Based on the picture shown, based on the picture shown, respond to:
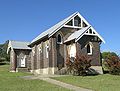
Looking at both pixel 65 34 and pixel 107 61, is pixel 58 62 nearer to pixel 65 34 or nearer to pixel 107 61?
pixel 65 34

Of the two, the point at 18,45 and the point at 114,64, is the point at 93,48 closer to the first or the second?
the point at 114,64

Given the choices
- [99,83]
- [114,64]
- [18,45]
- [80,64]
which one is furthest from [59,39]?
[99,83]

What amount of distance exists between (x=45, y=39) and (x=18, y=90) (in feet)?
72.8

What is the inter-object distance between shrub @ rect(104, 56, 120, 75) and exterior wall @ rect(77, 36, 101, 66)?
2.70 meters

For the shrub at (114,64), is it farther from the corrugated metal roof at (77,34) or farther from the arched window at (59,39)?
the arched window at (59,39)

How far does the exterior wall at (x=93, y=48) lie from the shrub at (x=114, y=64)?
2698 millimetres

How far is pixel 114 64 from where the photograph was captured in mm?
37469

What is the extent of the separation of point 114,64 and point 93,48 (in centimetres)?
469

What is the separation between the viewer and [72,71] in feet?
127

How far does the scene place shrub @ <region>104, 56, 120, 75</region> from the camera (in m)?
37.3

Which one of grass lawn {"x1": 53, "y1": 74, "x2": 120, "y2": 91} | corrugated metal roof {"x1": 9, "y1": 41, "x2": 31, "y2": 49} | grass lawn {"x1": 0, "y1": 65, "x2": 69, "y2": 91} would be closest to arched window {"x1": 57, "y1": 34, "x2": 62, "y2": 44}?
grass lawn {"x1": 53, "y1": 74, "x2": 120, "y2": 91}

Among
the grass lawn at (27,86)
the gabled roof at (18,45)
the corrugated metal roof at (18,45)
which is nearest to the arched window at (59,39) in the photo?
the gabled roof at (18,45)

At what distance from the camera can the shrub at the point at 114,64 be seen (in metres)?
37.3

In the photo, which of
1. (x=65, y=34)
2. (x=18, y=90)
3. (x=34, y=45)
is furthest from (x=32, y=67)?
(x=18, y=90)
